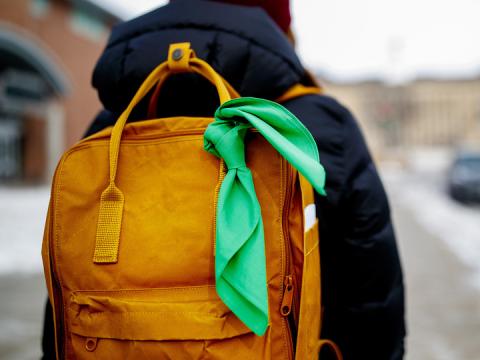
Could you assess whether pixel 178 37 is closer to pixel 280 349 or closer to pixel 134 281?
pixel 134 281

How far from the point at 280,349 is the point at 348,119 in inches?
22.9

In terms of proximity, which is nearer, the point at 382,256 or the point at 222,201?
the point at 222,201

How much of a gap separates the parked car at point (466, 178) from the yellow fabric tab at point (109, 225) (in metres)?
11.5

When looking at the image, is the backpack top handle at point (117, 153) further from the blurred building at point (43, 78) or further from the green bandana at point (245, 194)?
the blurred building at point (43, 78)

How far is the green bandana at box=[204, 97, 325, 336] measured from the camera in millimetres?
828

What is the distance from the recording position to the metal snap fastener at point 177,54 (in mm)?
994

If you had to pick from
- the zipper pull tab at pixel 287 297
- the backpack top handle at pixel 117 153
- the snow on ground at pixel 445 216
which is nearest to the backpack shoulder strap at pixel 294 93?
the backpack top handle at pixel 117 153

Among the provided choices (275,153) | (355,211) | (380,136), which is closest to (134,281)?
(275,153)

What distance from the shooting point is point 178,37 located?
108 cm

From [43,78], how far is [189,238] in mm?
12487

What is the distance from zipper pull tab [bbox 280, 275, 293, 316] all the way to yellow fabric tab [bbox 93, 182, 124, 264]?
0.37m

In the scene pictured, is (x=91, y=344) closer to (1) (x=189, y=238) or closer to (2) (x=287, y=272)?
(1) (x=189, y=238)

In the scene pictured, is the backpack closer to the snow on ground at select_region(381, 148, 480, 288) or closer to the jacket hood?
the jacket hood

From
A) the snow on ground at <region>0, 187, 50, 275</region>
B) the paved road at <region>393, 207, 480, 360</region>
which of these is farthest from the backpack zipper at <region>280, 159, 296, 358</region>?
the snow on ground at <region>0, 187, 50, 275</region>
